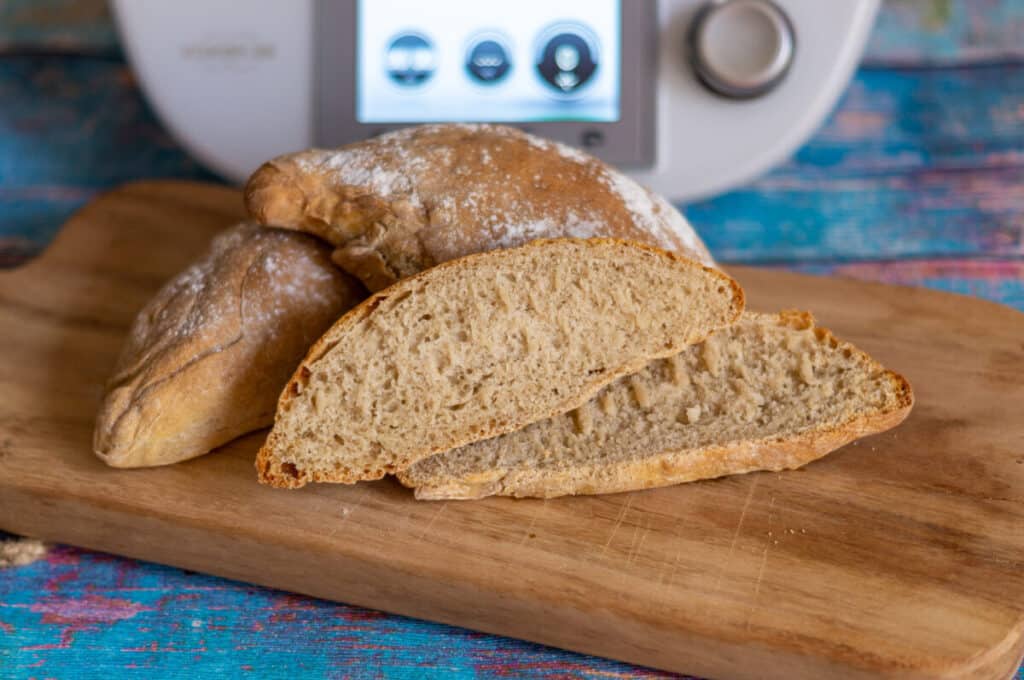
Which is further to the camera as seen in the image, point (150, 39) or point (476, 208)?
point (150, 39)

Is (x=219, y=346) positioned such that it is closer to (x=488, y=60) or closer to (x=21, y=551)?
(x=21, y=551)

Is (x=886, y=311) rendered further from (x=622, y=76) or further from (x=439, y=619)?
(x=439, y=619)

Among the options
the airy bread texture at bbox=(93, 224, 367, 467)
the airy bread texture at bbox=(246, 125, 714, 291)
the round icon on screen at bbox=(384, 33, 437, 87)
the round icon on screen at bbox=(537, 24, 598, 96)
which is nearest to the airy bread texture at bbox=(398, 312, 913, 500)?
the airy bread texture at bbox=(246, 125, 714, 291)

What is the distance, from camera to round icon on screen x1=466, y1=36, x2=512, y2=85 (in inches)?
82.9

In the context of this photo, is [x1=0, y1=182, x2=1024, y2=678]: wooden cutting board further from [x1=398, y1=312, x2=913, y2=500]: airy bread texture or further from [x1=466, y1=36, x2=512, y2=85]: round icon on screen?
[x1=466, y1=36, x2=512, y2=85]: round icon on screen

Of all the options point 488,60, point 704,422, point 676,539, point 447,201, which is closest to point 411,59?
point 488,60

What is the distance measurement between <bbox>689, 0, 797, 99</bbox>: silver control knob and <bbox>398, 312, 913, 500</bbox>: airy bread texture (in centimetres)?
65

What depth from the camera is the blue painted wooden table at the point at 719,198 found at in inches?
59.0

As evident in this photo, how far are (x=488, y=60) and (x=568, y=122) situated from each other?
213mm

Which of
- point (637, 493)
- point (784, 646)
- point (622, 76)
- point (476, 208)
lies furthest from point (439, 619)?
point (622, 76)

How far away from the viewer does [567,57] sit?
2.11m

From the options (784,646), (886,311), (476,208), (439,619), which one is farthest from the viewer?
(886,311)

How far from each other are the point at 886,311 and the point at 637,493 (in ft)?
2.39

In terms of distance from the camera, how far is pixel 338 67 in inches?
84.7
